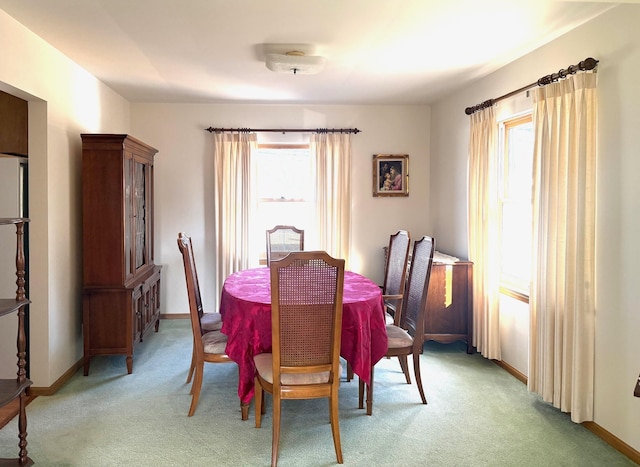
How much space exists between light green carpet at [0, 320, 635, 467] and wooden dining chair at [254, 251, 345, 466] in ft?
1.08

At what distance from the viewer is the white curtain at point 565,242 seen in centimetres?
279

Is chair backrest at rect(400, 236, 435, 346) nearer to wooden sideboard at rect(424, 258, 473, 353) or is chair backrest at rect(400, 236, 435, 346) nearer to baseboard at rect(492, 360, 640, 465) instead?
wooden sideboard at rect(424, 258, 473, 353)

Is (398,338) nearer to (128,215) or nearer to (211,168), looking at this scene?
(128,215)

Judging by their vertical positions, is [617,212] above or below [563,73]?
below

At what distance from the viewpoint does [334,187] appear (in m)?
5.36

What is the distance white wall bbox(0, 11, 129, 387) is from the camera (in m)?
3.15

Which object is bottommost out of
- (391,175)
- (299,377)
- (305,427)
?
(305,427)

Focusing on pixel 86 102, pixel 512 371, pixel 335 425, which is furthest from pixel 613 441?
pixel 86 102

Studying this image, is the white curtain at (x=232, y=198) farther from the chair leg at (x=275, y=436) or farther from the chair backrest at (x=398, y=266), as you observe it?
the chair leg at (x=275, y=436)

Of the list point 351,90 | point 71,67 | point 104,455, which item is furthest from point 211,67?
point 104,455

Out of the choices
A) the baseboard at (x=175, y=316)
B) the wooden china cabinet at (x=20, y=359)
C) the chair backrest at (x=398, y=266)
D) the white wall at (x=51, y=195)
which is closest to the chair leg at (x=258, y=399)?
the wooden china cabinet at (x=20, y=359)

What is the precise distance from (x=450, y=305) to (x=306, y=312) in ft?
7.37

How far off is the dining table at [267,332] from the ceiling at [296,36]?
1.71 meters

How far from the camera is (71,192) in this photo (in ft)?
12.4
